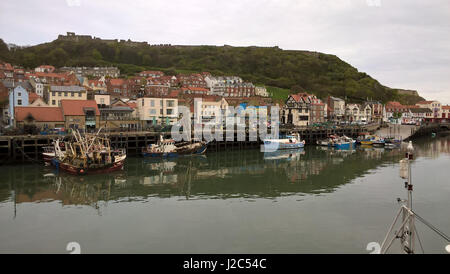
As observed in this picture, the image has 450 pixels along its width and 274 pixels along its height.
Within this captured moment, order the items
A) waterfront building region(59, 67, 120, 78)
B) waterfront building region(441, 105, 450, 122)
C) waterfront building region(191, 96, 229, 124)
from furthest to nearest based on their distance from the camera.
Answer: waterfront building region(59, 67, 120, 78) < waterfront building region(441, 105, 450, 122) < waterfront building region(191, 96, 229, 124)

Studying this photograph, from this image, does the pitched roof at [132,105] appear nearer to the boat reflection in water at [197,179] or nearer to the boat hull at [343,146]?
the boat reflection in water at [197,179]


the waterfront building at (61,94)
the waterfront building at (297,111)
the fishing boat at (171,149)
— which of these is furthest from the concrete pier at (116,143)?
the waterfront building at (61,94)

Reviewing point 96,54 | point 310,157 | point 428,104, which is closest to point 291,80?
point 428,104

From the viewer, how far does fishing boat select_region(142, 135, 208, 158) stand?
39.6 meters

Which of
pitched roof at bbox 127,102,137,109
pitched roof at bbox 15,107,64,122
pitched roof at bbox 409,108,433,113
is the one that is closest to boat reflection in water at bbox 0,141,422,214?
pitched roof at bbox 15,107,64,122

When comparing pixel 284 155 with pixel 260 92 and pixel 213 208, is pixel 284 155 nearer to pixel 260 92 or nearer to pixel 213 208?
pixel 213 208

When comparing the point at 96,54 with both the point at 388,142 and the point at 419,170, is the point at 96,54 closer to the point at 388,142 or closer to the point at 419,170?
the point at 388,142

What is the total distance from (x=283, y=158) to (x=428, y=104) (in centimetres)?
9656

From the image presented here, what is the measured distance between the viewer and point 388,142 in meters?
55.4

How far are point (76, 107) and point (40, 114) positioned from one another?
15.0 ft

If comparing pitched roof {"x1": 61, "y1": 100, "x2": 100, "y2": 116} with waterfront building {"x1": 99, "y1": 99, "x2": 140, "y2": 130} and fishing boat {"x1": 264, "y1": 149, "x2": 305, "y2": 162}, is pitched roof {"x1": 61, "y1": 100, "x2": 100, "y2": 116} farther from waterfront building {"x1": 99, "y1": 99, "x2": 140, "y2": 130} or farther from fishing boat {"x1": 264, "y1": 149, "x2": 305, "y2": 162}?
fishing boat {"x1": 264, "y1": 149, "x2": 305, "y2": 162}

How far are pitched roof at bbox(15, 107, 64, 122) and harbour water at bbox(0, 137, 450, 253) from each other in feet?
42.4

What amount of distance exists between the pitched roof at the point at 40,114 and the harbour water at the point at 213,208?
42.4 feet
